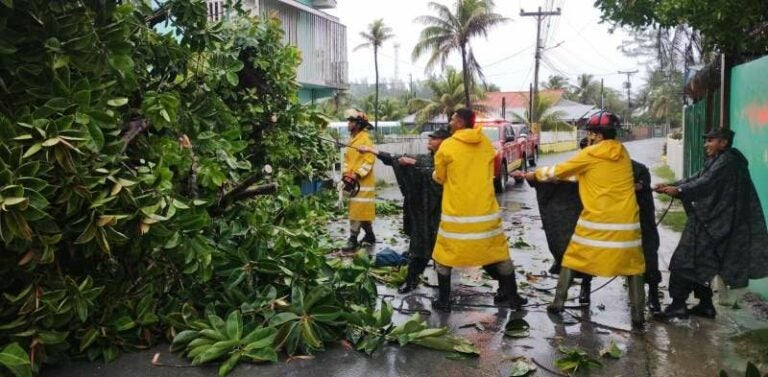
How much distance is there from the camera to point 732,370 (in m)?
4.41

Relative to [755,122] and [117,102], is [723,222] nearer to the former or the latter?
[755,122]

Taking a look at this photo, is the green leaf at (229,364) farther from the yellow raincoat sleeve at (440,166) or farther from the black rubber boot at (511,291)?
the black rubber boot at (511,291)

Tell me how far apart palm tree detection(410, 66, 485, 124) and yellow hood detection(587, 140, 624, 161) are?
99.4 feet

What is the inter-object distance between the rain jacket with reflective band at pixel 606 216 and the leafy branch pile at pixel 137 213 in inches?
A: 70.2

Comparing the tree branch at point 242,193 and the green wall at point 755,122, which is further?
the green wall at point 755,122

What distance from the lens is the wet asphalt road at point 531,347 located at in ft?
14.3

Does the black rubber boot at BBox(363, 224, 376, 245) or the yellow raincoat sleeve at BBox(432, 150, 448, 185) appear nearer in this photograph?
the yellow raincoat sleeve at BBox(432, 150, 448, 185)

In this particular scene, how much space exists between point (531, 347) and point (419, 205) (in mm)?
1980

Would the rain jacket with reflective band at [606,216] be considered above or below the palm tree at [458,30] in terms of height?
below

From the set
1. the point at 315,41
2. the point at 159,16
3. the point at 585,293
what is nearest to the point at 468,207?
the point at 585,293

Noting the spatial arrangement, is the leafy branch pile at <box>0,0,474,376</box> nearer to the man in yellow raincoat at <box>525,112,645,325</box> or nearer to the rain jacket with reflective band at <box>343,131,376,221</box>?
the man in yellow raincoat at <box>525,112,645,325</box>

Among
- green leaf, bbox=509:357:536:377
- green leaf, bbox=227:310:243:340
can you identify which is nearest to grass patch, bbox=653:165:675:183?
green leaf, bbox=509:357:536:377

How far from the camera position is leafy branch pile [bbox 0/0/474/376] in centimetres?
388

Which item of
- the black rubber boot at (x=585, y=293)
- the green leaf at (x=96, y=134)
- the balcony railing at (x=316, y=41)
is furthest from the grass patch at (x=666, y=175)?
the green leaf at (x=96, y=134)
